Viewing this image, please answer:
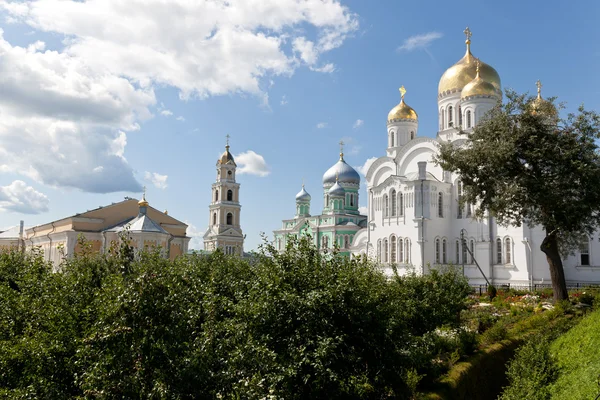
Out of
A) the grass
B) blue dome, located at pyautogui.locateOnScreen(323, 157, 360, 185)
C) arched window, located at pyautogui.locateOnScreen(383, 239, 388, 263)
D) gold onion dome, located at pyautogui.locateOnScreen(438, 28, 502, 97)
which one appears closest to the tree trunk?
the grass

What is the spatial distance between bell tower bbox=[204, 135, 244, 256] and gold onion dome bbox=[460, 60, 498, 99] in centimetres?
3001

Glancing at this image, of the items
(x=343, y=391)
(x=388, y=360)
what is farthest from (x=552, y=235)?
(x=343, y=391)

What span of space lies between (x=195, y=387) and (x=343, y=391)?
227 centimetres

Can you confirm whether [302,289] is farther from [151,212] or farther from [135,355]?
[151,212]

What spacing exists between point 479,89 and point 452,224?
10.4 meters

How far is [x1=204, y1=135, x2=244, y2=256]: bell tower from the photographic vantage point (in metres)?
57.4

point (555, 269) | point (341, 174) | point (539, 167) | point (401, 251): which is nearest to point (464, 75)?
point (401, 251)

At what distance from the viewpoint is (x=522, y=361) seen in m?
12.1

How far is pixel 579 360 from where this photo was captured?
1210 centimetres

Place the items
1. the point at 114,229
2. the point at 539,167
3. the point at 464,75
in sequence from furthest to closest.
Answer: the point at 114,229 < the point at 464,75 < the point at 539,167

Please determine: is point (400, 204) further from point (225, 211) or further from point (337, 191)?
point (225, 211)

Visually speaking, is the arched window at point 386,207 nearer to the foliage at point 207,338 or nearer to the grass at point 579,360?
the grass at point 579,360

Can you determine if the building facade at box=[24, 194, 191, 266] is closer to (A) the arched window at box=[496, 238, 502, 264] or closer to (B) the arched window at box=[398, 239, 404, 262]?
(B) the arched window at box=[398, 239, 404, 262]

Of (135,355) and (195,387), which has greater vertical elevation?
(135,355)
